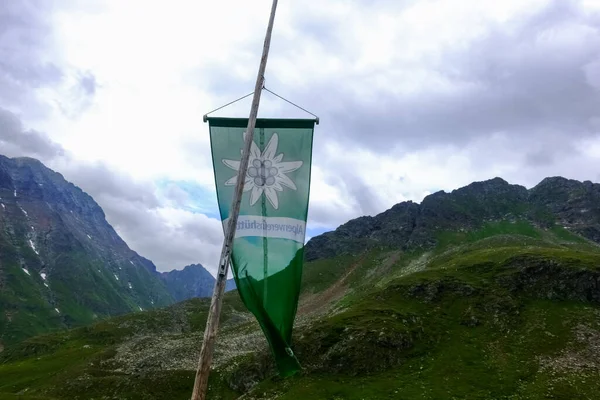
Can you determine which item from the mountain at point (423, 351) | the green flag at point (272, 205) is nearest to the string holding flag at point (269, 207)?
the green flag at point (272, 205)

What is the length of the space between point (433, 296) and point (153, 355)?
63.9m

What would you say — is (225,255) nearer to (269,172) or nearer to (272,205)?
(272,205)

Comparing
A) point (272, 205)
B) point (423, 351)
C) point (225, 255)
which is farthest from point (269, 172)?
point (423, 351)

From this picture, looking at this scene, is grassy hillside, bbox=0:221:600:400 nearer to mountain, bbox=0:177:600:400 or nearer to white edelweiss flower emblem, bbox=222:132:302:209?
mountain, bbox=0:177:600:400

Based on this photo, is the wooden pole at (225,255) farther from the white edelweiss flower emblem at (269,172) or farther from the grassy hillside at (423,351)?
the grassy hillside at (423,351)

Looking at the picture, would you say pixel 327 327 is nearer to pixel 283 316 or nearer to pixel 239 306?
pixel 283 316

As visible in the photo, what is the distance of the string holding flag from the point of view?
42.5ft

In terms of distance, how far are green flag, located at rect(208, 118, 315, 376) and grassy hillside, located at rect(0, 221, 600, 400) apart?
5546 cm

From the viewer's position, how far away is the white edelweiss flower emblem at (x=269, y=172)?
1338 cm

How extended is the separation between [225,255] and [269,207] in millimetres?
2356

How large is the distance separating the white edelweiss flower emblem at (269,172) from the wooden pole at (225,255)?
0.92m

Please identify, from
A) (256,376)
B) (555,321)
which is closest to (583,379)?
(555,321)

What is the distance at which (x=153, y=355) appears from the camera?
9594 centimetres

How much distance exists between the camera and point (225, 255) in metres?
11.7
